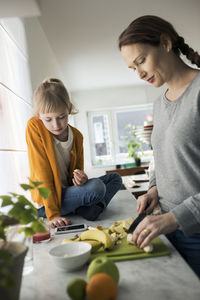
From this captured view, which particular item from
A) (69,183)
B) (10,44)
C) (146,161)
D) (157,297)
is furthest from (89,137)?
(157,297)

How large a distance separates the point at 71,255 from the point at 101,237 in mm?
145

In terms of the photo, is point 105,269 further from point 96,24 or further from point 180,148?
point 96,24

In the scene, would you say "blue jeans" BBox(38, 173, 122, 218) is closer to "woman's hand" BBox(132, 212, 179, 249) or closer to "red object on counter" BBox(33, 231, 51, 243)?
"red object on counter" BBox(33, 231, 51, 243)

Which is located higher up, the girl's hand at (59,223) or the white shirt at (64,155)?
the white shirt at (64,155)

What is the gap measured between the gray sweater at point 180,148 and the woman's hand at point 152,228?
8 centimetres

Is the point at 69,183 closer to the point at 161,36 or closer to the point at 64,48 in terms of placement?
the point at 161,36

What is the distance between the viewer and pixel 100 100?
20.6 feet

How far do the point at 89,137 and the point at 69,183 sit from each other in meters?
4.58

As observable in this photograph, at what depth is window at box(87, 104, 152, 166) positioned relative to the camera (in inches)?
251

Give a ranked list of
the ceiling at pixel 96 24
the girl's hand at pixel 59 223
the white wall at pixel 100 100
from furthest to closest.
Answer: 1. the white wall at pixel 100 100
2. the ceiling at pixel 96 24
3. the girl's hand at pixel 59 223

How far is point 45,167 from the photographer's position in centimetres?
155

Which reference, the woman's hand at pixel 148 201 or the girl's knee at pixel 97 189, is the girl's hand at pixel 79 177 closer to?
the girl's knee at pixel 97 189

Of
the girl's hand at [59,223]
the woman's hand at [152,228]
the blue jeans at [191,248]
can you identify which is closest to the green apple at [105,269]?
the woman's hand at [152,228]

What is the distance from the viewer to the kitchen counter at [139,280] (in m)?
0.60
